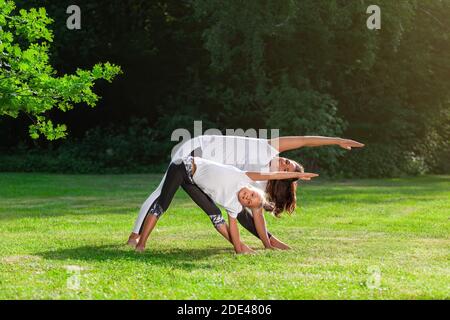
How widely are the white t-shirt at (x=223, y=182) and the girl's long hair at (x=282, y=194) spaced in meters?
0.41

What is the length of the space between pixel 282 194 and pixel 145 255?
1.78 metres

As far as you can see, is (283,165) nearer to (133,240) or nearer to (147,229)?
(147,229)

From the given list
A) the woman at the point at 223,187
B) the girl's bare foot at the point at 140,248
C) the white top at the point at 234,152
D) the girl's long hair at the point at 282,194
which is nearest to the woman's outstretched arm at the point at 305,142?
the white top at the point at 234,152

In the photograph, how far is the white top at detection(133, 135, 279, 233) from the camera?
961cm

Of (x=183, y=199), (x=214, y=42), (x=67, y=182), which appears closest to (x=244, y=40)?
(x=214, y=42)

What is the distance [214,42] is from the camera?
24891mm

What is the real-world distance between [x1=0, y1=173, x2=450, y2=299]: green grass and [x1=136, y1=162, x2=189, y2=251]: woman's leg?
0.24 m

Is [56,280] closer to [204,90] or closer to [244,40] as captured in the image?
[244,40]

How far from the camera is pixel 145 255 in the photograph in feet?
30.7

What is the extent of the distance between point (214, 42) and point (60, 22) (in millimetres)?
6334

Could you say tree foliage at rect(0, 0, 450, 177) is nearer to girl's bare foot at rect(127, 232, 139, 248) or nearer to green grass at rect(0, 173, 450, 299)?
green grass at rect(0, 173, 450, 299)

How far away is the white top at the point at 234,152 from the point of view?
9.61 meters

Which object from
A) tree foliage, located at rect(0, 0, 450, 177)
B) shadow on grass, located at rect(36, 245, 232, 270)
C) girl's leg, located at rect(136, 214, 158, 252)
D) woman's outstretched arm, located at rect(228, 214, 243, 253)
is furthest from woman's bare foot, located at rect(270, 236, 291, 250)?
tree foliage, located at rect(0, 0, 450, 177)

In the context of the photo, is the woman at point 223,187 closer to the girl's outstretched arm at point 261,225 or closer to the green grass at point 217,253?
the girl's outstretched arm at point 261,225
